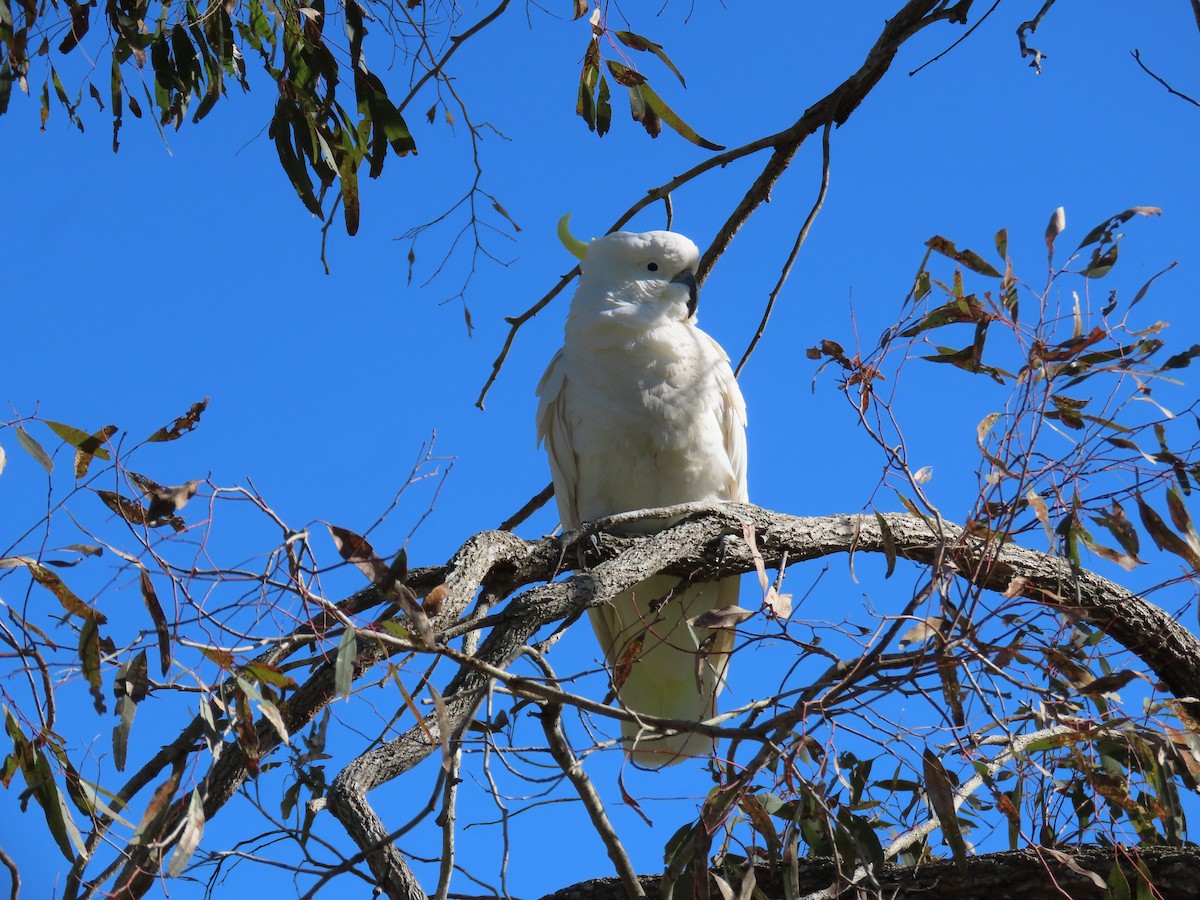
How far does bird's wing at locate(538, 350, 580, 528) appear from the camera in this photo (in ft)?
10.3

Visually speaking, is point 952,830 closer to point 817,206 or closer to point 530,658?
point 530,658

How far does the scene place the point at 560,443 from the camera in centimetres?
315

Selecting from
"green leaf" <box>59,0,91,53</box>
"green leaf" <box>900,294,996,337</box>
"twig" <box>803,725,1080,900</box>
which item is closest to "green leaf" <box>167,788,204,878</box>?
"twig" <box>803,725,1080,900</box>

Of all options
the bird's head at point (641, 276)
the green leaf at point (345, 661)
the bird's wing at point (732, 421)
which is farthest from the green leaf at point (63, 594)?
the bird's wing at point (732, 421)

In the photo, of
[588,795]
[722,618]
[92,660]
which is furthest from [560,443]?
[92,660]

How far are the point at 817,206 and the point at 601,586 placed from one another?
1.15 m

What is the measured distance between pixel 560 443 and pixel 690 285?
548mm

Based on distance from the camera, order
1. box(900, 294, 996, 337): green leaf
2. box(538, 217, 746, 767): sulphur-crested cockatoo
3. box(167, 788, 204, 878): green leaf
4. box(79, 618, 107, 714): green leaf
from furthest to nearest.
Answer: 1. box(538, 217, 746, 767): sulphur-crested cockatoo
2. box(900, 294, 996, 337): green leaf
3. box(79, 618, 107, 714): green leaf
4. box(167, 788, 204, 878): green leaf

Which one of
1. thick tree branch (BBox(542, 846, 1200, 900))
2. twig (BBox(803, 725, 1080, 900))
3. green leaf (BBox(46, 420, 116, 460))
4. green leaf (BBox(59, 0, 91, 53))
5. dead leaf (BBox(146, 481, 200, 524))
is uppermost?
green leaf (BBox(59, 0, 91, 53))

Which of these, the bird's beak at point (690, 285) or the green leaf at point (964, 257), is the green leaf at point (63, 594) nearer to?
the green leaf at point (964, 257)

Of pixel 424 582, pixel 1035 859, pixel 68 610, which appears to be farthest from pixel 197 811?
pixel 1035 859

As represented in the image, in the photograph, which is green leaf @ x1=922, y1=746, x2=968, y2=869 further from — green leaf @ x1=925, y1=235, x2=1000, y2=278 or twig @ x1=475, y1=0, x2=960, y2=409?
twig @ x1=475, y1=0, x2=960, y2=409

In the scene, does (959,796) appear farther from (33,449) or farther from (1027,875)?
(33,449)

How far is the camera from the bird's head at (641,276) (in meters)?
3.12
